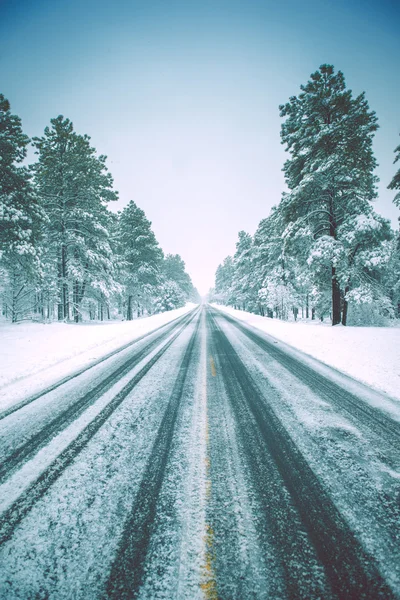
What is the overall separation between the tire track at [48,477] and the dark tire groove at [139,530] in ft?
3.39

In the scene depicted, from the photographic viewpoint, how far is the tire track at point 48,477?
2.29 m

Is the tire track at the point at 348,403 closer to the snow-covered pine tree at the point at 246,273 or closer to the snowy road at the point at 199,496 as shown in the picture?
the snowy road at the point at 199,496

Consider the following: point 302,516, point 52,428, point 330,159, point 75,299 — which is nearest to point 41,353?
point 52,428

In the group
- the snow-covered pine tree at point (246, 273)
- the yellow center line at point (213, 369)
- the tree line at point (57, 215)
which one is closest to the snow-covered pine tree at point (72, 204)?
the tree line at point (57, 215)

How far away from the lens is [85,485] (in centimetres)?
275

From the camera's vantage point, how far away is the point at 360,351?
8375 millimetres

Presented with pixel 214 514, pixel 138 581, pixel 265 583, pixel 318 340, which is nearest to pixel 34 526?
pixel 138 581

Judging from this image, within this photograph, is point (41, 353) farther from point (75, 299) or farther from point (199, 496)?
point (75, 299)

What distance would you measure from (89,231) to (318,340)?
16.3m

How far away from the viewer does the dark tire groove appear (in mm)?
1782

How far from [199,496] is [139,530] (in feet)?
A: 2.19

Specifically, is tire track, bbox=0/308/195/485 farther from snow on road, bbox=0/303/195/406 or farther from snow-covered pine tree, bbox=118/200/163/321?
snow-covered pine tree, bbox=118/200/163/321

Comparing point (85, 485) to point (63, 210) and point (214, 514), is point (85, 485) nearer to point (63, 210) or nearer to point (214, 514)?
point (214, 514)

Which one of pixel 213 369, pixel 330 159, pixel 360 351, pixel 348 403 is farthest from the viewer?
pixel 330 159
